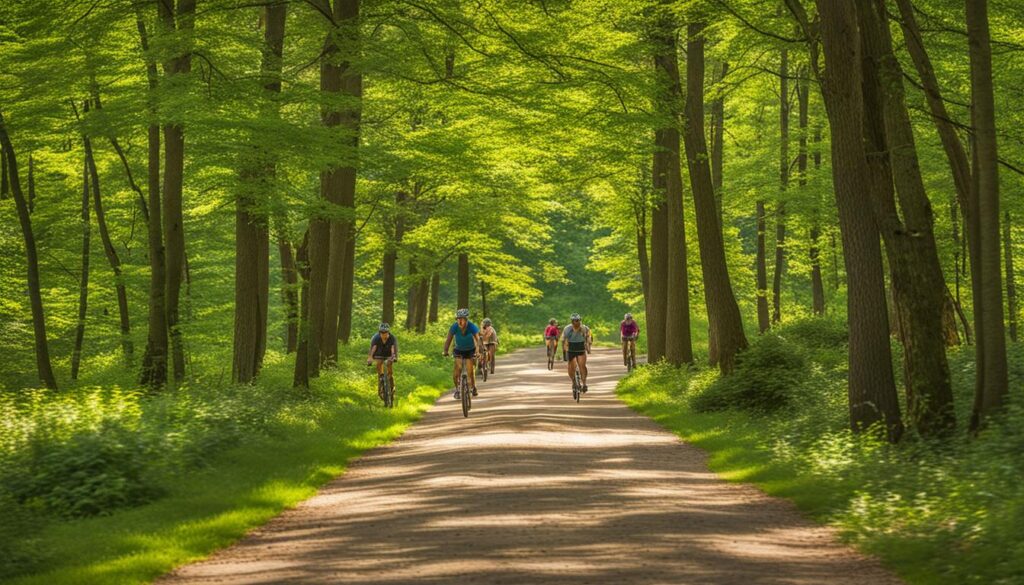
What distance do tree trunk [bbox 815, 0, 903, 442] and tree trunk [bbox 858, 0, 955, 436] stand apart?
18cm

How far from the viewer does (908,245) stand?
15.1 m

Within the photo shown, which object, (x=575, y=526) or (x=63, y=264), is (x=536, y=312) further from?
(x=575, y=526)

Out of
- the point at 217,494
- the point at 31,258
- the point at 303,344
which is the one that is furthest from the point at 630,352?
the point at 217,494

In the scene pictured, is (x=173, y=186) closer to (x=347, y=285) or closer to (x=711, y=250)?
(x=711, y=250)

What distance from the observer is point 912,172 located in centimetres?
1580

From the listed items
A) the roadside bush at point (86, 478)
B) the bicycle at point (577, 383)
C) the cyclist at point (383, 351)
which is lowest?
the roadside bush at point (86, 478)

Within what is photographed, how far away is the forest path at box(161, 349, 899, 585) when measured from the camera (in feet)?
28.6

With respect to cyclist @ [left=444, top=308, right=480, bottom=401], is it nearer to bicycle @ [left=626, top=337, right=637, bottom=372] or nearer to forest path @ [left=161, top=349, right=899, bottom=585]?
forest path @ [left=161, top=349, right=899, bottom=585]

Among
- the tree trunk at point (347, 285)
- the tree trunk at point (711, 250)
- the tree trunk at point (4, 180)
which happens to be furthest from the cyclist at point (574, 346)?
the tree trunk at point (4, 180)

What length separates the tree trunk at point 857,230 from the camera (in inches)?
610

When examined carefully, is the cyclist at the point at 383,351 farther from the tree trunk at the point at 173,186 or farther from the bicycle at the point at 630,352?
the bicycle at the point at 630,352

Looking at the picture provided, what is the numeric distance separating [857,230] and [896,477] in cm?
458

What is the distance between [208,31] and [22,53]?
567cm

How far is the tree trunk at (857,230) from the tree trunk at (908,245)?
7.2 inches
